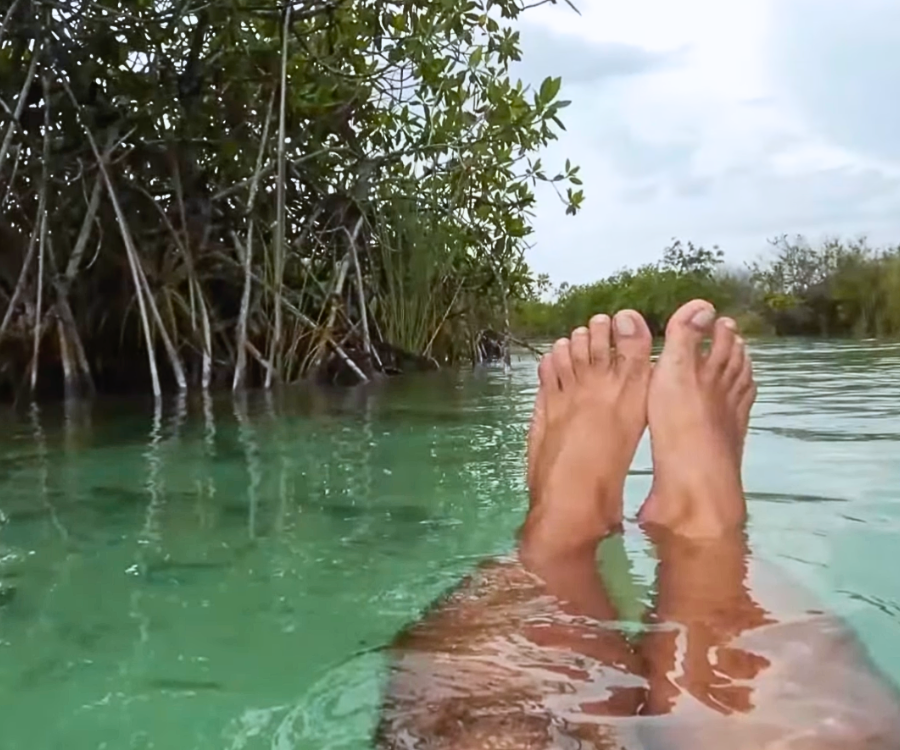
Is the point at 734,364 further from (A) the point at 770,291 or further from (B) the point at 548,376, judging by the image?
(A) the point at 770,291

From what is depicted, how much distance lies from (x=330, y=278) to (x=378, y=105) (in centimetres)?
87

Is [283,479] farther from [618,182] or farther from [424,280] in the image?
[618,182]

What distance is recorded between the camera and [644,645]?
103 centimetres

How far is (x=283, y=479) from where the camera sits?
7.17ft

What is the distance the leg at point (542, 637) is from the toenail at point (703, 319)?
164 mm

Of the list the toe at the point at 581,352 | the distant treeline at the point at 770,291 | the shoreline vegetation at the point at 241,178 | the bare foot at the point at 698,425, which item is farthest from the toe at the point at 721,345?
the distant treeline at the point at 770,291

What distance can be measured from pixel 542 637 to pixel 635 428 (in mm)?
872

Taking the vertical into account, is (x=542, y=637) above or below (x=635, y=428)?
below

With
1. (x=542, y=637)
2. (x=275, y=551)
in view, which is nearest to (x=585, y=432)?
(x=275, y=551)

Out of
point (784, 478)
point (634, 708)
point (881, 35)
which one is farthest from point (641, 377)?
point (881, 35)

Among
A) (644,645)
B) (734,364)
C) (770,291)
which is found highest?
(770,291)

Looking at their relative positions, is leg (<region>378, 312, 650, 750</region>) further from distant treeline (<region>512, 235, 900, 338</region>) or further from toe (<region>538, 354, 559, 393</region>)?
distant treeline (<region>512, 235, 900, 338</region>)

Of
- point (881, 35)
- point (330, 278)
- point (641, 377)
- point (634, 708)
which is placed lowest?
point (634, 708)

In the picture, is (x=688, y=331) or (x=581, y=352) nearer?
(x=688, y=331)
